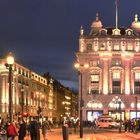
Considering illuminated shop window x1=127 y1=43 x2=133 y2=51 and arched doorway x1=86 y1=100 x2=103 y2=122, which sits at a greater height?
illuminated shop window x1=127 y1=43 x2=133 y2=51

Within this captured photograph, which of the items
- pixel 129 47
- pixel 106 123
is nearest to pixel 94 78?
pixel 129 47

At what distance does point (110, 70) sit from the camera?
176500 millimetres

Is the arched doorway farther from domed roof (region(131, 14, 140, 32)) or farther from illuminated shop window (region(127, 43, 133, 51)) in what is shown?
domed roof (region(131, 14, 140, 32))

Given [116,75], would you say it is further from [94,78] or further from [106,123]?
[106,123]

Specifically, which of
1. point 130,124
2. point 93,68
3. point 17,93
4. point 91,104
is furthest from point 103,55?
point 130,124

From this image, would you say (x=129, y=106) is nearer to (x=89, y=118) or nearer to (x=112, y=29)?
(x=89, y=118)

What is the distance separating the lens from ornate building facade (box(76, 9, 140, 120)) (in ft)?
567

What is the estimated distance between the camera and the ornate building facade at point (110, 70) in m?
173

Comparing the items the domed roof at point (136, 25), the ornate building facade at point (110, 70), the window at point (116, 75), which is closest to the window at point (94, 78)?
the ornate building facade at point (110, 70)

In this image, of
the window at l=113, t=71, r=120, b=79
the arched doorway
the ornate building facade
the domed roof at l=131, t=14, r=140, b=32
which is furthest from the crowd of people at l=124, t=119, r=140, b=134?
the domed roof at l=131, t=14, r=140, b=32

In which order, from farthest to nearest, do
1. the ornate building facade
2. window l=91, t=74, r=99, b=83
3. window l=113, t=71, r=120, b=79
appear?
window l=113, t=71, r=120, b=79 → window l=91, t=74, r=99, b=83 → the ornate building facade

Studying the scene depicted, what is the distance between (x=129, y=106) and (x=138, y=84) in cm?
740

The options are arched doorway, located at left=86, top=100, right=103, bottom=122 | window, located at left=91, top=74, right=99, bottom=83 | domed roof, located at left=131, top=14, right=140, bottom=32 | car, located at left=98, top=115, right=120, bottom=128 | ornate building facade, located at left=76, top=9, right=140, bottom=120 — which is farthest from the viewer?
domed roof, located at left=131, top=14, right=140, bottom=32

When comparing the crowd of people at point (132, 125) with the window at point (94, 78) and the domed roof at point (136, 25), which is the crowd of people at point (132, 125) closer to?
the window at point (94, 78)
